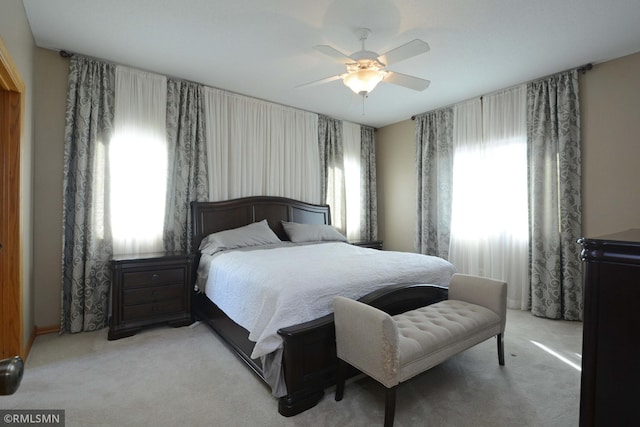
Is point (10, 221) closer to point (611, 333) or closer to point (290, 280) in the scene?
point (290, 280)

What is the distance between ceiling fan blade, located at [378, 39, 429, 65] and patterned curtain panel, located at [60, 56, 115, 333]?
9.31ft

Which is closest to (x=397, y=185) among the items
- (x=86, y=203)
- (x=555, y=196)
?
(x=555, y=196)

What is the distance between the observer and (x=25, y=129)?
240 centimetres

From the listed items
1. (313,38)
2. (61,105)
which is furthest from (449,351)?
(61,105)

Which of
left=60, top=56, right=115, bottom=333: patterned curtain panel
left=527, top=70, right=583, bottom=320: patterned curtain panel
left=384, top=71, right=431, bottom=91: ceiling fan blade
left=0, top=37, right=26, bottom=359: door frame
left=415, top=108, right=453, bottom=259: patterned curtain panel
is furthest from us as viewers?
left=415, top=108, right=453, bottom=259: patterned curtain panel

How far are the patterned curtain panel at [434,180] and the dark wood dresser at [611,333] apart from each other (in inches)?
144

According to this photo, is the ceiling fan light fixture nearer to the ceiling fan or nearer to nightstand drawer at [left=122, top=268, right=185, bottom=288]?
the ceiling fan

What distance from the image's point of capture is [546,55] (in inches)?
119

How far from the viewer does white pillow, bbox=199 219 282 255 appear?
3299 millimetres

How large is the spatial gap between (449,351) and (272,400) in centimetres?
115

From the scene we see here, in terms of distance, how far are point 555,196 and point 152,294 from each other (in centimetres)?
447

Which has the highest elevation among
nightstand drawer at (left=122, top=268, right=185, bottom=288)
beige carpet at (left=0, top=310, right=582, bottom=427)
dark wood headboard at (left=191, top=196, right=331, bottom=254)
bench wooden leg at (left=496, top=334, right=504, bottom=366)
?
dark wood headboard at (left=191, top=196, right=331, bottom=254)

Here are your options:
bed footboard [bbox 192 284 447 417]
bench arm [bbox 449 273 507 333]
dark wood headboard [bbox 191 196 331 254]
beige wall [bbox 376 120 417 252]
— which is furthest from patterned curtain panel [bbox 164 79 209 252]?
beige wall [bbox 376 120 417 252]

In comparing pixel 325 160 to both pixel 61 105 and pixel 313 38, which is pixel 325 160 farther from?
pixel 61 105
